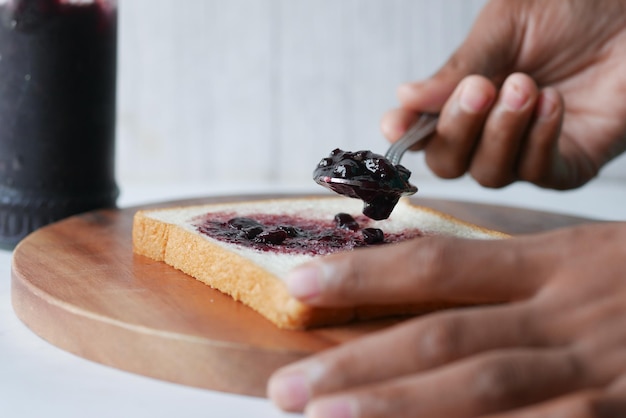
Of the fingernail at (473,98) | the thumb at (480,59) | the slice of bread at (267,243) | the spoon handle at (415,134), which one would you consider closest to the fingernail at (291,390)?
the slice of bread at (267,243)

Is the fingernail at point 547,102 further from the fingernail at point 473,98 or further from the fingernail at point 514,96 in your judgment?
the fingernail at point 473,98

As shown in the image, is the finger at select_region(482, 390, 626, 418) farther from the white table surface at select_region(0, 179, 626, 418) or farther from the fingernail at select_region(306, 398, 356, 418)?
the white table surface at select_region(0, 179, 626, 418)

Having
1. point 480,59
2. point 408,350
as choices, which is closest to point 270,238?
point 408,350

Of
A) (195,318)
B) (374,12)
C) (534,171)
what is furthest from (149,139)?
(195,318)

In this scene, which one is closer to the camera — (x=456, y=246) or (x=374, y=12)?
(x=456, y=246)

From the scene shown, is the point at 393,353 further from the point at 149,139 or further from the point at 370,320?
the point at 149,139

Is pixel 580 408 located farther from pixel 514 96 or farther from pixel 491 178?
pixel 491 178

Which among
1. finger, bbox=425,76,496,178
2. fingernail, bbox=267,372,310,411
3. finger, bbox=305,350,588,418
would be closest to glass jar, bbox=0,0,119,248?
finger, bbox=425,76,496,178
